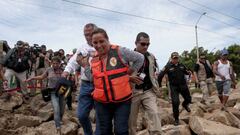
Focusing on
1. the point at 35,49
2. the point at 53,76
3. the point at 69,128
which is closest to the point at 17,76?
the point at 35,49

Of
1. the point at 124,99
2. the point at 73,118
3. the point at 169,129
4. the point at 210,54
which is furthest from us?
the point at 210,54

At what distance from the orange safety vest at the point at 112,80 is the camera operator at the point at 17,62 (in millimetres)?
5688

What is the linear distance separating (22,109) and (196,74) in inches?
233

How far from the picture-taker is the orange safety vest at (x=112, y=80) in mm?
3676

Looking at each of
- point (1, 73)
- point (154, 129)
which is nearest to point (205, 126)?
point (154, 129)

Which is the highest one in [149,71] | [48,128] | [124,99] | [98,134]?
[149,71]

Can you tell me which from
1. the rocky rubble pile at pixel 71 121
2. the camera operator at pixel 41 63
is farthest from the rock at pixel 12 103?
the camera operator at pixel 41 63

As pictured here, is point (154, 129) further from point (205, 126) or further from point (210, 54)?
point (210, 54)

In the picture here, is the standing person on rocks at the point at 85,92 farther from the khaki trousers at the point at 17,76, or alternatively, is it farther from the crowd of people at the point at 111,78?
the khaki trousers at the point at 17,76

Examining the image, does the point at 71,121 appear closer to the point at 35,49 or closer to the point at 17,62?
the point at 17,62

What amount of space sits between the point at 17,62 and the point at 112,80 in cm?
599

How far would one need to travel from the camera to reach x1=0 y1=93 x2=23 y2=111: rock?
947cm

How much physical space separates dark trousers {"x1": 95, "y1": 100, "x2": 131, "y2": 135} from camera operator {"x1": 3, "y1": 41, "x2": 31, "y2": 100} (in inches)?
222

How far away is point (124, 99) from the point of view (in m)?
3.77
